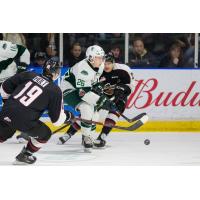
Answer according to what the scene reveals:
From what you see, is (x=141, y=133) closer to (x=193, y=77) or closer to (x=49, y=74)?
(x=193, y=77)

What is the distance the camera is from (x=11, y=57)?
7.73 meters

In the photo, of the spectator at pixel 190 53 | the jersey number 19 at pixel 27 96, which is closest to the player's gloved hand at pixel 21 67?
the jersey number 19 at pixel 27 96

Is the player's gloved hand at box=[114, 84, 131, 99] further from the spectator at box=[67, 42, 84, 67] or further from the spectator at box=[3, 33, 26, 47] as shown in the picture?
the spectator at box=[3, 33, 26, 47]

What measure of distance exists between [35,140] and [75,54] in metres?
2.90

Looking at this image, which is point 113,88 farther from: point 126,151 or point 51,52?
point 51,52

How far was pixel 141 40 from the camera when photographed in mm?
Answer: 8781

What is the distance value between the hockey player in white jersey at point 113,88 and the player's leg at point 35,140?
52.6 inches

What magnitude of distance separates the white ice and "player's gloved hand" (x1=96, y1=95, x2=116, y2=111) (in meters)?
0.40

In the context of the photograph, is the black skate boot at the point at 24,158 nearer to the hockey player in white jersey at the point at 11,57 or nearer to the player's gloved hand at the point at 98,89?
the player's gloved hand at the point at 98,89

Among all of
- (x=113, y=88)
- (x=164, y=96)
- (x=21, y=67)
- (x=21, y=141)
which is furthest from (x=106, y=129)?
(x=164, y=96)

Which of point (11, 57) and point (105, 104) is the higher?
point (11, 57)

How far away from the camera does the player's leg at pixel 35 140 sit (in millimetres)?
5828
